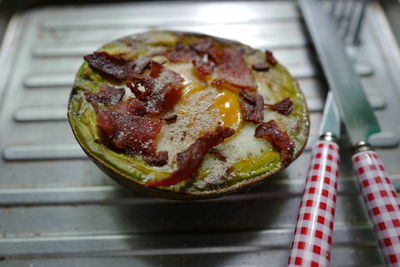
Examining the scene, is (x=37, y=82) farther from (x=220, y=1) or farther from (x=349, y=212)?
(x=349, y=212)

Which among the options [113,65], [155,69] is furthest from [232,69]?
[113,65]

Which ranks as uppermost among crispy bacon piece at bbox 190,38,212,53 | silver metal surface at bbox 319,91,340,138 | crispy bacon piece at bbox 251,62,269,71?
crispy bacon piece at bbox 190,38,212,53

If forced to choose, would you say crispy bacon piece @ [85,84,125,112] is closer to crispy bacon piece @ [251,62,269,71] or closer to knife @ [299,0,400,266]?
crispy bacon piece @ [251,62,269,71]

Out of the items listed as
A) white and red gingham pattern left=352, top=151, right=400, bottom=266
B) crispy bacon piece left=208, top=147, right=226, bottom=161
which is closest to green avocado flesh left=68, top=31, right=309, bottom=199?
crispy bacon piece left=208, top=147, right=226, bottom=161

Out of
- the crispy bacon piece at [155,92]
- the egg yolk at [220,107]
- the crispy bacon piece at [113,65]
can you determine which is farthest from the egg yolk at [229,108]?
the crispy bacon piece at [113,65]

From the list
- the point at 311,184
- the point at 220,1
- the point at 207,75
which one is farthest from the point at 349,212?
the point at 220,1

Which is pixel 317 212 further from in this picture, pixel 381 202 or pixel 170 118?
pixel 170 118
